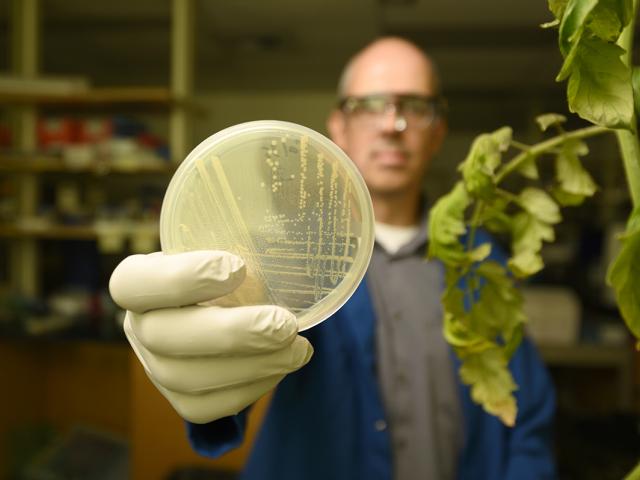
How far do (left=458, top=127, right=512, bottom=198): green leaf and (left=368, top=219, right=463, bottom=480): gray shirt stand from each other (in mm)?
730

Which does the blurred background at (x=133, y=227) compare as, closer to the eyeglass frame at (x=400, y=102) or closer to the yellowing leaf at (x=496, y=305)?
the eyeglass frame at (x=400, y=102)

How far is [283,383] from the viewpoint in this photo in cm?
102

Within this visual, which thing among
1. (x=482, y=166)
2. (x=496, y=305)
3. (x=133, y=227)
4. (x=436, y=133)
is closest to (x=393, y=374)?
(x=436, y=133)

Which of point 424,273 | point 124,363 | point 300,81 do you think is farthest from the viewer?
point 300,81

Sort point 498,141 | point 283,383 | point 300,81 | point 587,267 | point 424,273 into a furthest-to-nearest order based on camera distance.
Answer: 1. point 300,81
2. point 587,267
3. point 424,273
4. point 283,383
5. point 498,141

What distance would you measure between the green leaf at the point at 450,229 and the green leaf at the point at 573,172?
0.29 feet

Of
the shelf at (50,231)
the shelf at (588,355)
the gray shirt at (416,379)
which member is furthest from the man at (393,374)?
the shelf at (50,231)

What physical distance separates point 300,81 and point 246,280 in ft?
13.0

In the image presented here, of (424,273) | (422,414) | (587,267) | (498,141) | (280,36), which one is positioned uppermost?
(280,36)

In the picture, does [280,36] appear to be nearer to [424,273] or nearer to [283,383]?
[424,273]

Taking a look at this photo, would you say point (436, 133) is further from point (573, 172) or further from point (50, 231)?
point (50, 231)

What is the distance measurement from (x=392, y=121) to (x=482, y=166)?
70cm

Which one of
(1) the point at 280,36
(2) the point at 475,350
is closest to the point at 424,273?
(2) the point at 475,350

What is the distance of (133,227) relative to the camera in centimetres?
239
